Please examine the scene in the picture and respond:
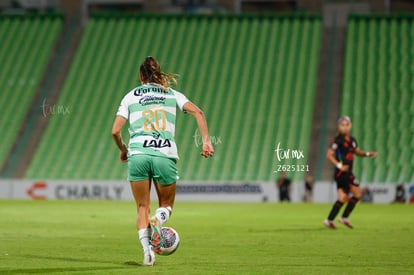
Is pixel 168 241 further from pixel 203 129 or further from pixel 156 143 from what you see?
pixel 203 129

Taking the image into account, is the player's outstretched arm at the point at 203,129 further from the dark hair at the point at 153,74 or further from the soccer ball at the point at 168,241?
the soccer ball at the point at 168,241

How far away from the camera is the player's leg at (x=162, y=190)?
10938mm

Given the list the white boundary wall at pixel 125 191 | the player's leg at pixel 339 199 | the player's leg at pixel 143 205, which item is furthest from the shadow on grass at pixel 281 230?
the white boundary wall at pixel 125 191

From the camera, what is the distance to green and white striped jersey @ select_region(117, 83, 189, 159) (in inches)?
443

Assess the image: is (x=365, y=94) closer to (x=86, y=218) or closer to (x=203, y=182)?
(x=203, y=182)

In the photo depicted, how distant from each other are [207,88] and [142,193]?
2857cm

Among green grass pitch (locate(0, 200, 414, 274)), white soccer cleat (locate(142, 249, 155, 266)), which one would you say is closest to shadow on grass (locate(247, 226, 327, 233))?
green grass pitch (locate(0, 200, 414, 274))

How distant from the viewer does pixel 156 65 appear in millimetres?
11539

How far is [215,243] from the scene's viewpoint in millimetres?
15062

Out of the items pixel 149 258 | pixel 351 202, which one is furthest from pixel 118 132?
pixel 351 202

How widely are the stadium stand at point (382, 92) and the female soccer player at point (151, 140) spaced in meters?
23.6

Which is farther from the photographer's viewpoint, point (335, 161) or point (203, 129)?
point (335, 161)

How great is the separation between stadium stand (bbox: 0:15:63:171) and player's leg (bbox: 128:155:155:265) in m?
26.7

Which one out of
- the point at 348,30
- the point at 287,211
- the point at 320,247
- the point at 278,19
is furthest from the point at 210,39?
the point at 320,247
